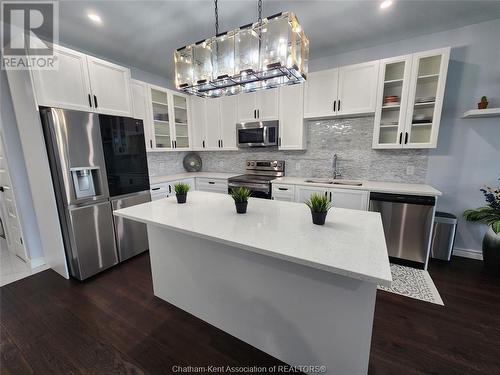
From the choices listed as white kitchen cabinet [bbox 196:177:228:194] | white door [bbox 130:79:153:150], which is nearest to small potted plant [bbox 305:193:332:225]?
white kitchen cabinet [bbox 196:177:228:194]

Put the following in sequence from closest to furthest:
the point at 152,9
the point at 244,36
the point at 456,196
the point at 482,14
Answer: the point at 244,36
the point at 152,9
the point at 482,14
the point at 456,196

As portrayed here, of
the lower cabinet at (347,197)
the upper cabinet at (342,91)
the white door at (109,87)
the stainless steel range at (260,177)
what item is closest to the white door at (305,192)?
the lower cabinet at (347,197)

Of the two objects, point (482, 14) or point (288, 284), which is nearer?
point (288, 284)

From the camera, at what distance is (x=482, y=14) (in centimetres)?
228

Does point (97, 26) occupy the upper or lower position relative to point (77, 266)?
upper

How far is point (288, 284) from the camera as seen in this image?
1332 millimetres

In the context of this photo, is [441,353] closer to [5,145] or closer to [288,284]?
[288,284]

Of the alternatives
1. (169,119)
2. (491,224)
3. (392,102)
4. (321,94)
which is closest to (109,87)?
(169,119)

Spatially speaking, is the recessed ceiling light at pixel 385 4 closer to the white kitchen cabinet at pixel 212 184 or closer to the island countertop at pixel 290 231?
the island countertop at pixel 290 231

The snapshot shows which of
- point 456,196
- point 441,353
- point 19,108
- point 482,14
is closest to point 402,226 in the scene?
point 456,196

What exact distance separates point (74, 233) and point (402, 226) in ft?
12.2

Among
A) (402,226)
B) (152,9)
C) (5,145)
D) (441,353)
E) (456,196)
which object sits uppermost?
(152,9)

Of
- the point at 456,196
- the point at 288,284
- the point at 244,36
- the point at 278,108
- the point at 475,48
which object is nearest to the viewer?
the point at 288,284

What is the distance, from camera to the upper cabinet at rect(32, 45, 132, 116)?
7.00ft
